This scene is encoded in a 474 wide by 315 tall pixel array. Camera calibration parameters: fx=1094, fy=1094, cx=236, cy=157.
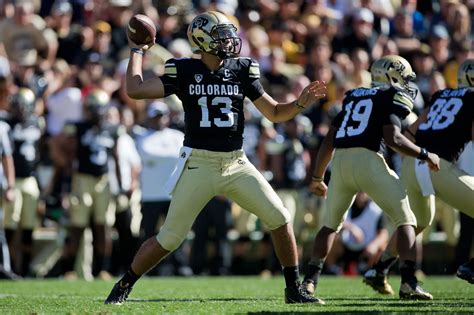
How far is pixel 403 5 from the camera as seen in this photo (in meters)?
16.7

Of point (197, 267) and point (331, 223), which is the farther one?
point (197, 267)

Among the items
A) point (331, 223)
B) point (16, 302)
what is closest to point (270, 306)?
point (331, 223)

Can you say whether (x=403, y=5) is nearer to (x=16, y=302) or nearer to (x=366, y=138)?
(x=366, y=138)

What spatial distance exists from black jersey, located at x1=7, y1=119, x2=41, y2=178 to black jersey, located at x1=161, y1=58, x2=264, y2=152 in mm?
5157

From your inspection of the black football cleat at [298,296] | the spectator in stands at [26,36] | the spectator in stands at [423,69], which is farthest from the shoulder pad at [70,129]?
the black football cleat at [298,296]

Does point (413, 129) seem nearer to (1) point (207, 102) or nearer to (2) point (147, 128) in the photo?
(1) point (207, 102)

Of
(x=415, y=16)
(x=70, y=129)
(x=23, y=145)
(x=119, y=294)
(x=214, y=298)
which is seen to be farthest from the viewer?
(x=415, y=16)

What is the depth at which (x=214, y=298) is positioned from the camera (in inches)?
332

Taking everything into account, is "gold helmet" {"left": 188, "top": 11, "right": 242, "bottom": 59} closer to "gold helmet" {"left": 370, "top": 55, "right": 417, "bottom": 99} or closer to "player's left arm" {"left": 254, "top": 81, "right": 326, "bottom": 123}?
"player's left arm" {"left": 254, "top": 81, "right": 326, "bottom": 123}

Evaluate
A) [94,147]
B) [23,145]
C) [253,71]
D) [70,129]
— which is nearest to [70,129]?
[70,129]

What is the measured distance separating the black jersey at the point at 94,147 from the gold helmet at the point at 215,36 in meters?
5.00

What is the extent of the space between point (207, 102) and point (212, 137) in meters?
0.24

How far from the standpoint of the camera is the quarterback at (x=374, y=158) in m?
7.98

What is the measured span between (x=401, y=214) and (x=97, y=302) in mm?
2309
